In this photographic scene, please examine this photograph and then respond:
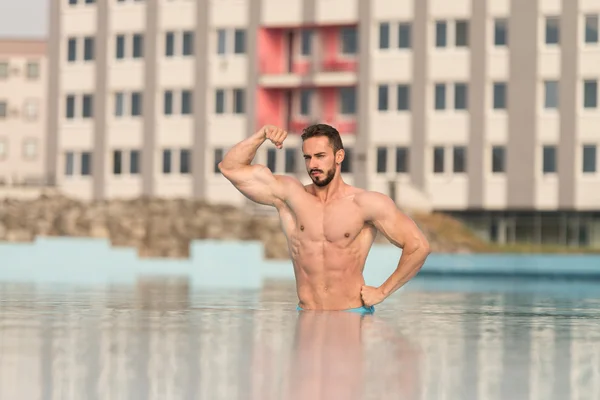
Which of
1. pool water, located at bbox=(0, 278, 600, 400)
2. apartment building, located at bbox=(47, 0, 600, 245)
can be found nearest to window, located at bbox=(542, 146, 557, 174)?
apartment building, located at bbox=(47, 0, 600, 245)

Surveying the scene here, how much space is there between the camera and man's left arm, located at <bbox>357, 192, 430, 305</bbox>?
11.9 meters

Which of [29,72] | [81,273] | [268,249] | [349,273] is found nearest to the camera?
[349,273]

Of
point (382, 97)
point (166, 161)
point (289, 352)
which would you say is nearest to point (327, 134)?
point (289, 352)

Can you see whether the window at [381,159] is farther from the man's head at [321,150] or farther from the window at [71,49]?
the man's head at [321,150]

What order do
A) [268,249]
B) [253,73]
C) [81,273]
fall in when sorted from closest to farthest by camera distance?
1. [81,273]
2. [268,249]
3. [253,73]

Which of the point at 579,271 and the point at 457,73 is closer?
the point at 579,271

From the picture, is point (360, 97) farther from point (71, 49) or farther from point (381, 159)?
point (71, 49)

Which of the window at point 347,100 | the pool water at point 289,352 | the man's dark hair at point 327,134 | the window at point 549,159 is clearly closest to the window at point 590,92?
the window at point 549,159

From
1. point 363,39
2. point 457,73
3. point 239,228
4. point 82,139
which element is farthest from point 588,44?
point 82,139

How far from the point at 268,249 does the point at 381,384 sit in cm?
3418

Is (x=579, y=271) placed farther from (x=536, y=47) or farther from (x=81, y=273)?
(x=536, y=47)

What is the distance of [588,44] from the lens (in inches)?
2344

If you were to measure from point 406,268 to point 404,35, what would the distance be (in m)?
51.6

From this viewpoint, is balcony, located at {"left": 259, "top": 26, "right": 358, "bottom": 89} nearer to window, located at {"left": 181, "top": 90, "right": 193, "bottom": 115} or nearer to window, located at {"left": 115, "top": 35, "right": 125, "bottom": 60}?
window, located at {"left": 181, "top": 90, "right": 193, "bottom": 115}
